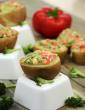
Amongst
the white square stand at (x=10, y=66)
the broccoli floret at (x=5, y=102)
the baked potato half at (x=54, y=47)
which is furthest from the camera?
the baked potato half at (x=54, y=47)

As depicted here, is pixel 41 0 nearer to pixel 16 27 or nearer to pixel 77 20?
pixel 77 20

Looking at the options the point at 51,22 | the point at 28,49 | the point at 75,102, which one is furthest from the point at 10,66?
the point at 51,22

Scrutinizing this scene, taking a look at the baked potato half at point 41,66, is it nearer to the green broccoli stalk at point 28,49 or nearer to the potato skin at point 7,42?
the potato skin at point 7,42

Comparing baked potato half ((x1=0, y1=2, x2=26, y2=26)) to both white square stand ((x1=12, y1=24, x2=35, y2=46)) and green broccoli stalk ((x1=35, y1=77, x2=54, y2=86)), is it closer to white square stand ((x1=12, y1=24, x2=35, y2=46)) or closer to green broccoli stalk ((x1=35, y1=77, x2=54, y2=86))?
white square stand ((x1=12, y1=24, x2=35, y2=46))

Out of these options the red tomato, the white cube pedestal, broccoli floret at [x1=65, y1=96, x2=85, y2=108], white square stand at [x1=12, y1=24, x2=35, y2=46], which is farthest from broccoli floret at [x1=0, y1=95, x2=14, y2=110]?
the red tomato

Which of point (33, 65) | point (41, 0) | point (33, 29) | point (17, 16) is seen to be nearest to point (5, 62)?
point (33, 65)

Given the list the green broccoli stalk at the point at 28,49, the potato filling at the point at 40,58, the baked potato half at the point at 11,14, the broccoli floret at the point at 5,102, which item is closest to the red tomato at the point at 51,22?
the baked potato half at the point at 11,14
